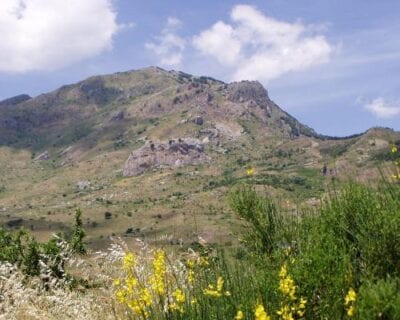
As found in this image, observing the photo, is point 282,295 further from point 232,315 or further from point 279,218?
point 279,218

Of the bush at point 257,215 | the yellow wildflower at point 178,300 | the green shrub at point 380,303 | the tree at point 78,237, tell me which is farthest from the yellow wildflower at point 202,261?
the tree at point 78,237

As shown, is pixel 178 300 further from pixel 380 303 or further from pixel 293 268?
pixel 380 303

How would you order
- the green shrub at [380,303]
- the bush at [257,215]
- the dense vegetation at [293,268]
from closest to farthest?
the green shrub at [380,303], the dense vegetation at [293,268], the bush at [257,215]

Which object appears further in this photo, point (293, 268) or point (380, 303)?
point (293, 268)

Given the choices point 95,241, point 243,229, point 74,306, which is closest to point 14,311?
→ point 74,306

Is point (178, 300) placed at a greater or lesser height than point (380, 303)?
lesser

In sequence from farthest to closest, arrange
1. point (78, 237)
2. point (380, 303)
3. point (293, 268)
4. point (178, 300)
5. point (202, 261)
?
point (78, 237) → point (202, 261) → point (178, 300) → point (293, 268) → point (380, 303)

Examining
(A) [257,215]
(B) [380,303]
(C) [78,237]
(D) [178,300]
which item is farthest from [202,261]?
(C) [78,237]

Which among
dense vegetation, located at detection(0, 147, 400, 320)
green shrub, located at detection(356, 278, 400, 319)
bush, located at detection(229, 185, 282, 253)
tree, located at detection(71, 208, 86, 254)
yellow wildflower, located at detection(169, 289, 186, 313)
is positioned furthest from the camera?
tree, located at detection(71, 208, 86, 254)

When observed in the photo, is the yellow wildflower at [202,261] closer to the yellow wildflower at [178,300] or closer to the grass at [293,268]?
the grass at [293,268]

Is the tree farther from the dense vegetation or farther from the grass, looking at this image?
the grass

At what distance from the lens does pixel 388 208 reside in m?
5.75

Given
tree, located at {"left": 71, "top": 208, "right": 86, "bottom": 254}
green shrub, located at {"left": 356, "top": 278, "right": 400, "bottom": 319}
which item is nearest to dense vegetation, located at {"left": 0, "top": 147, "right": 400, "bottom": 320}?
green shrub, located at {"left": 356, "top": 278, "right": 400, "bottom": 319}

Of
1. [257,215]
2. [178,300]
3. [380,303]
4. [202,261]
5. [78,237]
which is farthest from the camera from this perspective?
[78,237]
